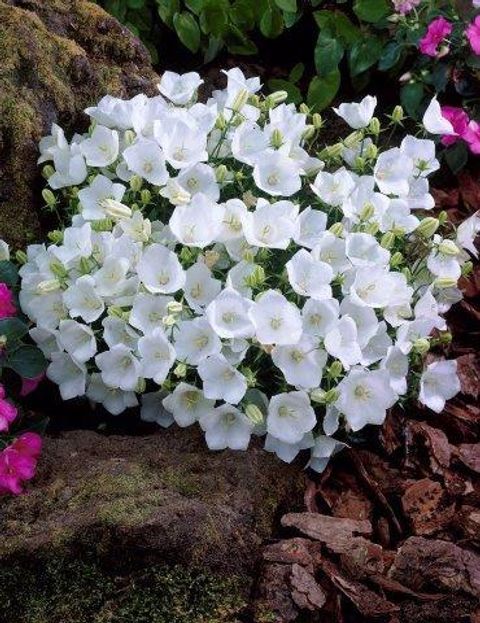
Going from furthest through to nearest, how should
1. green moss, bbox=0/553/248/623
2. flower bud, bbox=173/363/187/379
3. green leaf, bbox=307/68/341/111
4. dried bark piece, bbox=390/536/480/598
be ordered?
green leaf, bbox=307/68/341/111, flower bud, bbox=173/363/187/379, dried bark piece, bbox=390/536/480/598, green moss, bbox=0/553/248/623

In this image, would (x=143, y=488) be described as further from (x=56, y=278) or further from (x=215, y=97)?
(x=215, y=97)

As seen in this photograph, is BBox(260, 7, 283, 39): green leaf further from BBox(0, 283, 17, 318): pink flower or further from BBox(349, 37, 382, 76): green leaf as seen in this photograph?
BBox(0, 283, 17, 318): pink flower

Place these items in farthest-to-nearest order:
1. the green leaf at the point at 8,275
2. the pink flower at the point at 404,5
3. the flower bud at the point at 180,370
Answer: the pink flower at the point at 404,5 → the green leaf at the point at 8,275 → the flower bud at the point at 180,370

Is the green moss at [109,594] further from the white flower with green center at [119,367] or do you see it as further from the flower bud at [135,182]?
the flower bud at [135,182]

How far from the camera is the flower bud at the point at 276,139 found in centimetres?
268

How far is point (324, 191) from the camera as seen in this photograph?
2691 millimetres

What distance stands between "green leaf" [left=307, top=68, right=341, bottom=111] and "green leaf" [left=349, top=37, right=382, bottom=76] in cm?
7

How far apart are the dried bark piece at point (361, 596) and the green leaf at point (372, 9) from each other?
7.74 ft

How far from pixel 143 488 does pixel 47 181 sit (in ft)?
3.43

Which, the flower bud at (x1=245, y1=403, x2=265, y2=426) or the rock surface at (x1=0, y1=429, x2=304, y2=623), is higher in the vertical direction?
the flower bud at (x1=245, y1=403, x2=265, y2=426)

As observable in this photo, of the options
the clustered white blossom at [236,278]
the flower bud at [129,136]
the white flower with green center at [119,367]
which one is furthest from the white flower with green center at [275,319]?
the flower bud at [129,136]

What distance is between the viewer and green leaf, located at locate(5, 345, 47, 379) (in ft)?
8.05

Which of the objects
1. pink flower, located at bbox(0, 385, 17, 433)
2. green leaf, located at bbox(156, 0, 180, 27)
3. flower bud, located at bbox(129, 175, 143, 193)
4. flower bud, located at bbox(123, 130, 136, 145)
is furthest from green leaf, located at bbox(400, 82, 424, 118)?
pink flower, located at bbox(0, 385, 17, 433)

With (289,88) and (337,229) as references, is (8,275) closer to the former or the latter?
(337,229)
